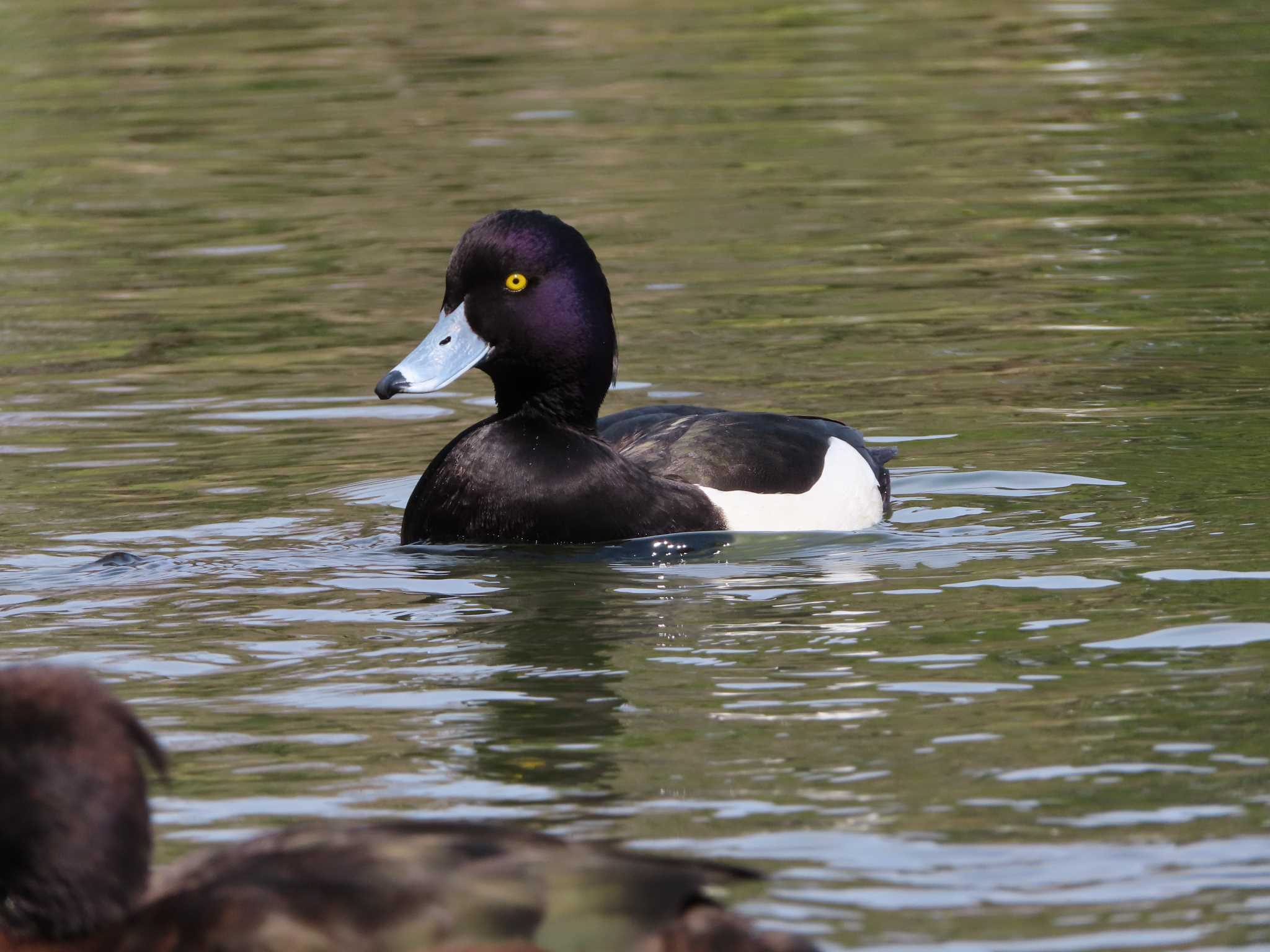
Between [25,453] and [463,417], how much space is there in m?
2.14

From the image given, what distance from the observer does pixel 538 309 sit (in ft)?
27.4

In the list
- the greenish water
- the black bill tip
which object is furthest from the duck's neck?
the greenish water

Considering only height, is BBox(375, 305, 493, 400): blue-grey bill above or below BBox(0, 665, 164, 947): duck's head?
above

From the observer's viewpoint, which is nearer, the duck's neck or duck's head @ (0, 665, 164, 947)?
duck's head @ (0, 665, 164, 947)

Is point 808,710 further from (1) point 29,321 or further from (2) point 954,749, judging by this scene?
(1) point 29,321

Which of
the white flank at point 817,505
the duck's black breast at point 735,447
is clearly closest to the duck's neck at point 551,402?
Answer: the duck's black breast at point 735,447

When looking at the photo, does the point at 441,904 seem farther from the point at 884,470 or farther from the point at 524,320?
the point at 884,470

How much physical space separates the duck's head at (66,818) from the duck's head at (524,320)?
14.7ft

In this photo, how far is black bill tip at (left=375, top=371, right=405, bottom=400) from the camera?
8125mm

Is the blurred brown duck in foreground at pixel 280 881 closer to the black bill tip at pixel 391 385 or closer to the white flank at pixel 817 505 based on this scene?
the black bill tip at pixel 391 385

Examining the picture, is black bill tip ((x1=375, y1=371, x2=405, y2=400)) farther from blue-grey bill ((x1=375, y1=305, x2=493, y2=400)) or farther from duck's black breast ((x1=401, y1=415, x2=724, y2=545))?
duck's black breast ((x1=401, y1=415, x2=724, y2=545))

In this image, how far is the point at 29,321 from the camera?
13.0 metres

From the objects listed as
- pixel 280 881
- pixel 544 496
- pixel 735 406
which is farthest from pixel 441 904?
pixel 735 406

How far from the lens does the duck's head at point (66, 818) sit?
3.76m
